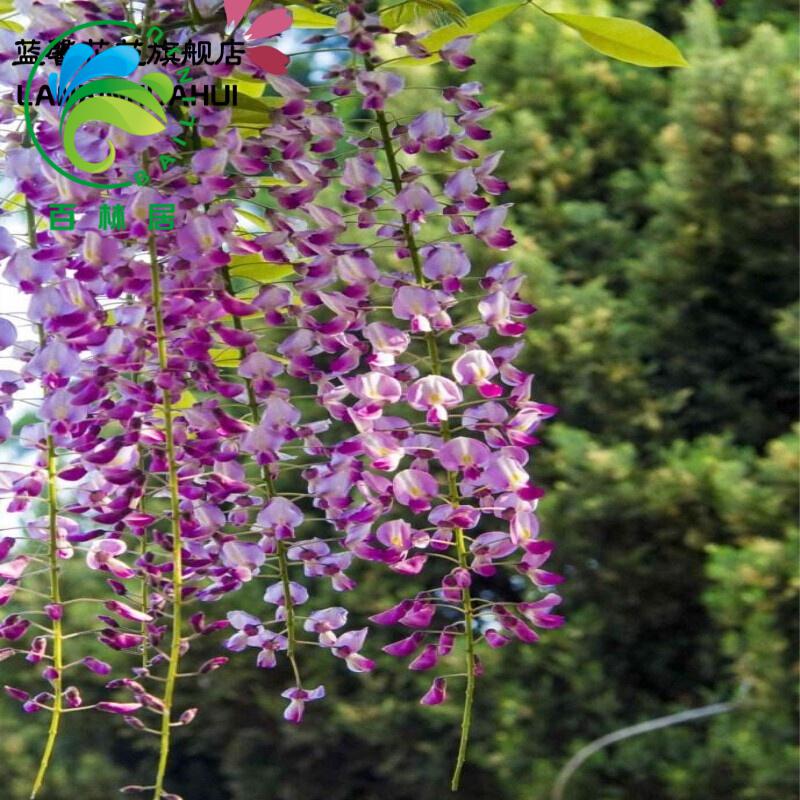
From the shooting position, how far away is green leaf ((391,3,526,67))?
0.43 meters

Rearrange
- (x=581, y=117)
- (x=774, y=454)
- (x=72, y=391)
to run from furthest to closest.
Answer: (x=581, y=117), (x=774, y=454), (x=72, y=391)

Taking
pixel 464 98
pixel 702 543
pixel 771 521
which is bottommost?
pixel 702 543

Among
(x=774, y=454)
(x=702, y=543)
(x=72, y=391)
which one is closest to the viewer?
(x=72, y=391)

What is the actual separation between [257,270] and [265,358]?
7 centimetres

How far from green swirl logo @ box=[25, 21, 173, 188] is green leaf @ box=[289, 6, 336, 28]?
73 millimetres

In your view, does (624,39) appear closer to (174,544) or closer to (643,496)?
(174,544)

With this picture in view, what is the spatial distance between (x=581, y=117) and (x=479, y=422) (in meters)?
3.26

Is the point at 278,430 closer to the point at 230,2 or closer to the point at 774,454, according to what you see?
the point at 230,2

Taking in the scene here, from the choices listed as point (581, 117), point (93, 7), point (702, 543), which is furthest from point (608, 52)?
point (581, 117)

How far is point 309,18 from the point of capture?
46cm

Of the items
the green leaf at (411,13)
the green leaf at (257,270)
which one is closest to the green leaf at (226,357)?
the green leaf at (257,270)

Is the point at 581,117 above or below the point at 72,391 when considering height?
below

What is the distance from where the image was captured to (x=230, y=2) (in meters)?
0.41

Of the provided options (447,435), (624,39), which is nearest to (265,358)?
(447,435)
